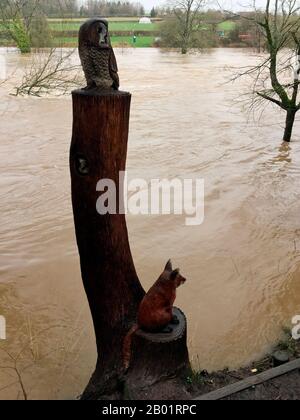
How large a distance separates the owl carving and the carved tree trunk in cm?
12

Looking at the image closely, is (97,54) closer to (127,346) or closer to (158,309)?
(158,309)

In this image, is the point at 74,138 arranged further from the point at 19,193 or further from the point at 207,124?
the point at 207,124

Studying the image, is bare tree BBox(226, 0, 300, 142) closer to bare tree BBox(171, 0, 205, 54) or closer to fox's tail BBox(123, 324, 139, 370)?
fox's tail BBox(123, 324, 139, 370)

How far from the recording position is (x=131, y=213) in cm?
888

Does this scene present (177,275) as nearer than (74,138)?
No

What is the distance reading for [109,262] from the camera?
124 inches

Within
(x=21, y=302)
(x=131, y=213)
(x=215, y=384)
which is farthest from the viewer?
(x=131, y=213)

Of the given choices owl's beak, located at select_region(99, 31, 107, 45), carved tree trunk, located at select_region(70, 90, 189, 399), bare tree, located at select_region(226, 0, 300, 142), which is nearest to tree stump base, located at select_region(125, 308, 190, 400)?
carved tree trunk, located at select_region(70, 90, 189, 399)

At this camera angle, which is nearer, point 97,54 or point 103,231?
point 97,54

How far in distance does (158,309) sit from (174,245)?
4.56m

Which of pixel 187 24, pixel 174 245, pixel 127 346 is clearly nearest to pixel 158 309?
pixel 127 346


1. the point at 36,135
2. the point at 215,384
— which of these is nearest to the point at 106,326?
the point at 215,384
